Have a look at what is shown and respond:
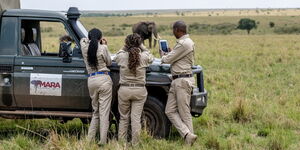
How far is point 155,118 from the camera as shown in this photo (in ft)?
23.9

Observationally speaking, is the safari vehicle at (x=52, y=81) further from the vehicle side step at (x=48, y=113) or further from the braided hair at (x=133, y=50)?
the braided hair at (x=133, y=50)

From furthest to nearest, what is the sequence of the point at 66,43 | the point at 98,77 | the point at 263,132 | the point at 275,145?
1. the point at 263,132
2. the point at 66,43
3. the point at 275,145
4. the point at 98,77

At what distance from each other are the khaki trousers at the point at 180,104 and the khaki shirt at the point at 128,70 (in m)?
0.52

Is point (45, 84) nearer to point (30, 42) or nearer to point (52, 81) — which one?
point (52, 81)

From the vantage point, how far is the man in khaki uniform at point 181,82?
6992 millimetres

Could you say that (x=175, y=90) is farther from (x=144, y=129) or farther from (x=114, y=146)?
(x=114, y=146)

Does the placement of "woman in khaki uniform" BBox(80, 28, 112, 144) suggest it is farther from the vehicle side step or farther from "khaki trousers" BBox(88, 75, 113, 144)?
the vehicle side step

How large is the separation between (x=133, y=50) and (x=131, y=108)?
838 millimetres

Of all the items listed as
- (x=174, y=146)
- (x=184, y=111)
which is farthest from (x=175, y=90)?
(x=174, y=146)

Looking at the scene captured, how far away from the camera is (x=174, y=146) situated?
268 inches

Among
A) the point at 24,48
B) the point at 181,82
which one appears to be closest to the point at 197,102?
the point at 181,82


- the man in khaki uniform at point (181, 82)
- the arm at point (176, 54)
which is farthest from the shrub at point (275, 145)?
the arm at point (176, 54)

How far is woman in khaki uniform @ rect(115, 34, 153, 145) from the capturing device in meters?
6.74

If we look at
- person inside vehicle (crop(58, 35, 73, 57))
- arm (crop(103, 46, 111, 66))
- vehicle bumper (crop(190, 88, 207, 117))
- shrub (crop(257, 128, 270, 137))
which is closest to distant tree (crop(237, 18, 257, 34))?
shrub (crop(257, 128, 270, 137))
